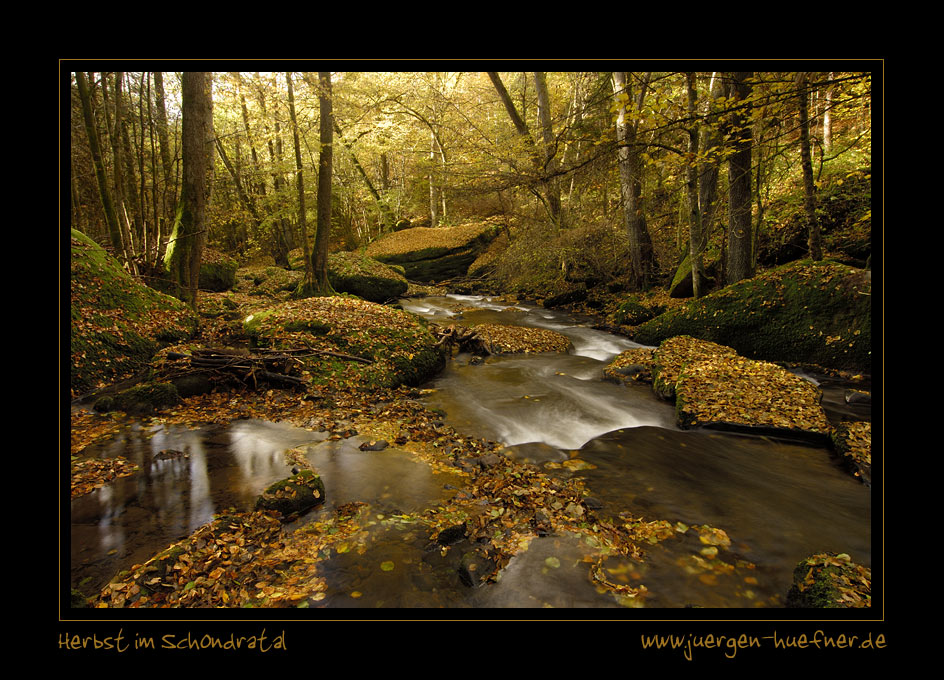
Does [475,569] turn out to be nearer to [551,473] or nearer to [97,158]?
[551,473]

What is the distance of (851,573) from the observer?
2.52m

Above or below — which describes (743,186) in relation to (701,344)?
above

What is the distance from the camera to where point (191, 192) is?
908 centimetres

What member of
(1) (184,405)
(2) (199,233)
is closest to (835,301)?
(1) (184,405)

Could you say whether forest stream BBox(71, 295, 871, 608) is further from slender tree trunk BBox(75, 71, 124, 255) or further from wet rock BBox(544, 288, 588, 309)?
wet rock BBox(544, 288, 588, 309)

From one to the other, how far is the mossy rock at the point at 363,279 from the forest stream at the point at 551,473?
436 inches

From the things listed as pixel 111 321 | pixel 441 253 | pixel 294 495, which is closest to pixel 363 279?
pixel 441 253

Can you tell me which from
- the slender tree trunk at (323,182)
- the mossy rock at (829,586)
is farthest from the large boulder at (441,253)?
the mossy rock at (829,586)

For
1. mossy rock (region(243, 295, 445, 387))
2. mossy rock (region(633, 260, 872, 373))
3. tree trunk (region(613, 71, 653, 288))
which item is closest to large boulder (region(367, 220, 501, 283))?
tree trunk (region(613, 71, 653, 288))

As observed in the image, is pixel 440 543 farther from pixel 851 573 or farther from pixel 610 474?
pixel 851 573

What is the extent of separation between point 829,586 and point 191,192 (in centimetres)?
1232

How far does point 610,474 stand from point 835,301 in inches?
265

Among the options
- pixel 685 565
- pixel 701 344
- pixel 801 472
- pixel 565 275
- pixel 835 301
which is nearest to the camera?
pixel 685 565

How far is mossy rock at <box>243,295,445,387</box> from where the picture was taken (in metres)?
6.91
